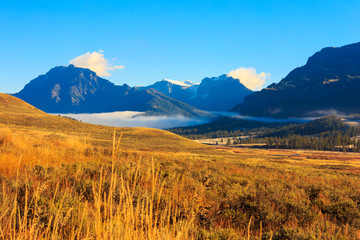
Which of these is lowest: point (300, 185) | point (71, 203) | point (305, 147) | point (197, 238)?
point (305, 147)

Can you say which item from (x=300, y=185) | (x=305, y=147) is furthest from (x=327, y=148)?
(x=300, y=185)

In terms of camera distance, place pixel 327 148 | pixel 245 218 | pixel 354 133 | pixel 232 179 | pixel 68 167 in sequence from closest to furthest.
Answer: pixel 245 218
pixel 68 167
pixel 232 179
pixel 327 148
pixel 354 133

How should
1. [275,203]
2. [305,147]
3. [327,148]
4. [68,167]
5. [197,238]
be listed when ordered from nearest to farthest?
[197,238] → [275,203] → [68,167] → [327,148] → [305,147]

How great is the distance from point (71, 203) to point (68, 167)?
363 cm

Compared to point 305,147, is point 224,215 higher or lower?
higher

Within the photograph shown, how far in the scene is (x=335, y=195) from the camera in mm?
7762

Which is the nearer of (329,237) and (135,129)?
(329,237)

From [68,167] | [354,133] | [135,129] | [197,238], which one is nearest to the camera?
[197,238]

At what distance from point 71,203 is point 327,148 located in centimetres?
16123

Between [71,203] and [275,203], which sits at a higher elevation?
[71,203]

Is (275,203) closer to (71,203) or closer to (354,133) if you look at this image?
(71,203)

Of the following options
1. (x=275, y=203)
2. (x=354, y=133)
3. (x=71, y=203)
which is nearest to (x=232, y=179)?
(x=275, y=203)

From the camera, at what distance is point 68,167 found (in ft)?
24.0

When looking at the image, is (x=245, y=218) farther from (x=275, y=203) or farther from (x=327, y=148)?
(x=327, y=148)
